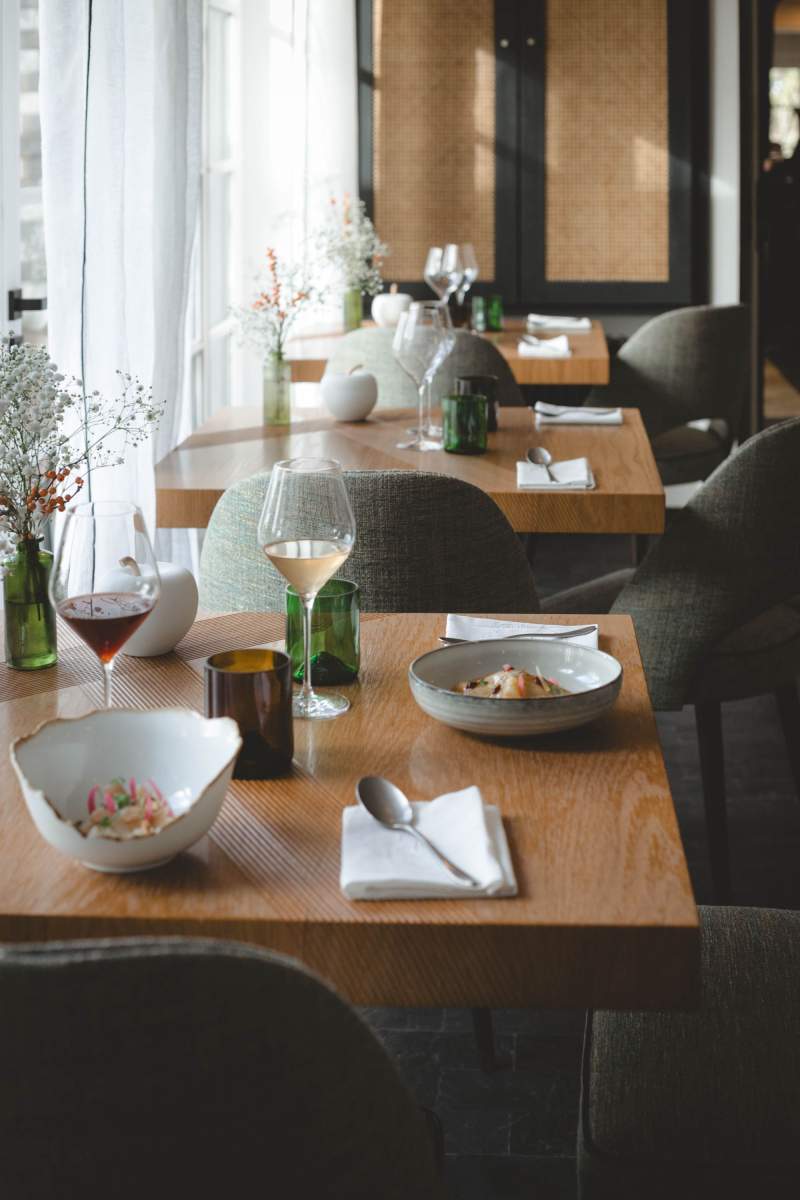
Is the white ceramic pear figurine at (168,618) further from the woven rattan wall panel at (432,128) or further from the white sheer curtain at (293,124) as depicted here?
the woven rattan wall panel at (432,128)

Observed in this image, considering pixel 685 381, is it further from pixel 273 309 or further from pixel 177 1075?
pixel 177 1075

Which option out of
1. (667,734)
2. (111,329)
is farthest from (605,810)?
(667,734)

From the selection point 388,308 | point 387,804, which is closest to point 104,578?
point 387,804

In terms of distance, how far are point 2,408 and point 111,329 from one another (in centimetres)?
118

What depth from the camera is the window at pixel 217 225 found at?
3.96 m

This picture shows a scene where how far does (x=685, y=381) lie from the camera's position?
14.5 ft

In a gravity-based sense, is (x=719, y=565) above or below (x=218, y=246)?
below

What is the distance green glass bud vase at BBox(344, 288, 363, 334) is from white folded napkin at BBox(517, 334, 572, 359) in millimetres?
769

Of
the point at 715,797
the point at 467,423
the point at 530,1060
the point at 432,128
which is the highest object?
the point at 432,128

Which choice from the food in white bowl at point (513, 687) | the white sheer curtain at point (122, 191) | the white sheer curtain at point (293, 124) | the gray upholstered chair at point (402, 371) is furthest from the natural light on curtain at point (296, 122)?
the food in white bowl at point (513, 687)

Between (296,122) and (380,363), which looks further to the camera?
(296,122)

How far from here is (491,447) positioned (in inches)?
104

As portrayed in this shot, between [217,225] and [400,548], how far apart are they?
267 cm

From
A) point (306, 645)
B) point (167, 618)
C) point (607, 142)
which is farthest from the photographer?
point (607, 142)
